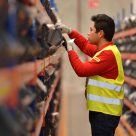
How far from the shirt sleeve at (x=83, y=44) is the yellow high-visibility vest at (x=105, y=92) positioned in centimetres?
86

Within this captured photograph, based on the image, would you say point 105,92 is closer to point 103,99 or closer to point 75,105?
point 103,99

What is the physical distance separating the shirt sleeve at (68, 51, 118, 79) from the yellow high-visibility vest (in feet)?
0.18

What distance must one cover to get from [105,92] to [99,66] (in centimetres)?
33

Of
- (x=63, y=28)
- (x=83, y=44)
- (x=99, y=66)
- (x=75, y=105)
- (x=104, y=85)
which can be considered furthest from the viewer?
(x=75, y=105)

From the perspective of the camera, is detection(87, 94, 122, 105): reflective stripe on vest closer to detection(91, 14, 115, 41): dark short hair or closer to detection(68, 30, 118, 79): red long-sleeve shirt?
detection(68, 30, 118, 79): red long-sleeve shirt

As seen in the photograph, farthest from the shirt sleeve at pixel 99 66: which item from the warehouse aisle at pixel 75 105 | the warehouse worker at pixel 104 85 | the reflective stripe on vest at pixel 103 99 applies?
the warehouse aisle at pixel 75 105

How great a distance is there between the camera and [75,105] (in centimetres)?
1130

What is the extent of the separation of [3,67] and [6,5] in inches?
9.2

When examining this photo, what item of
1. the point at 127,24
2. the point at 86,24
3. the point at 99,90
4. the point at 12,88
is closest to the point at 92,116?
the point at 99,90

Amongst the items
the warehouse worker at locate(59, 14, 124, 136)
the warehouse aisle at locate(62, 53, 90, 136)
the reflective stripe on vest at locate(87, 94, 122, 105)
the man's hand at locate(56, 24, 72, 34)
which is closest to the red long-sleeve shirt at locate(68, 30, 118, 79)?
the warehouse worker at locate(59, 14, 124, 136)

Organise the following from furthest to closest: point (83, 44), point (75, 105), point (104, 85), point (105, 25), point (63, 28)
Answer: point (75, 105) → point (83, 44) → point (63, 28) → point (105, 25) → point (104, 85)

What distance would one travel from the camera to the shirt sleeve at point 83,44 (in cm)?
509

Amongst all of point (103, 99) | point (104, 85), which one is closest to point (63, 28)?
point (104, 85)

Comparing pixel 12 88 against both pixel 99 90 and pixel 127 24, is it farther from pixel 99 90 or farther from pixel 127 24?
pixel 127 24
